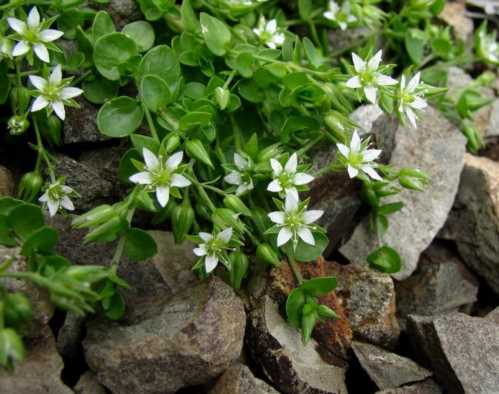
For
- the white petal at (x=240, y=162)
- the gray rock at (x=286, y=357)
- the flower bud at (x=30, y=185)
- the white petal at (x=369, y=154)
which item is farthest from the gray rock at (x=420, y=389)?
the flower bud at (x=30, y=185)

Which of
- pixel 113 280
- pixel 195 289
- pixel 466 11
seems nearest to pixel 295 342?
pixel 195 289

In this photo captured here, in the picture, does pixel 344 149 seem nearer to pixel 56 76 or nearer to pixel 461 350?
pixel 461 350

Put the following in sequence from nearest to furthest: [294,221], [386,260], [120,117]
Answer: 1. [294,221]
2. [120,117]
3. [386,260]

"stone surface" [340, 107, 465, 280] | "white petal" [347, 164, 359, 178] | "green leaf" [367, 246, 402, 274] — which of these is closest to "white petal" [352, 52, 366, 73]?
"white petal" [347, 164, 359, 178]

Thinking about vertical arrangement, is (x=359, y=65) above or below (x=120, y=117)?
above

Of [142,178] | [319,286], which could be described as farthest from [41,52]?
[319,286]

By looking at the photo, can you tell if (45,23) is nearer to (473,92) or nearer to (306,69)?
(306,69)

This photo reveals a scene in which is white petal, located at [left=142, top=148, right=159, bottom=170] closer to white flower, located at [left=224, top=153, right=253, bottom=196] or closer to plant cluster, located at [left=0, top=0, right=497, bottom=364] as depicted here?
plant cluster, located at [left=0, top=0, right=497, bottom=364]
